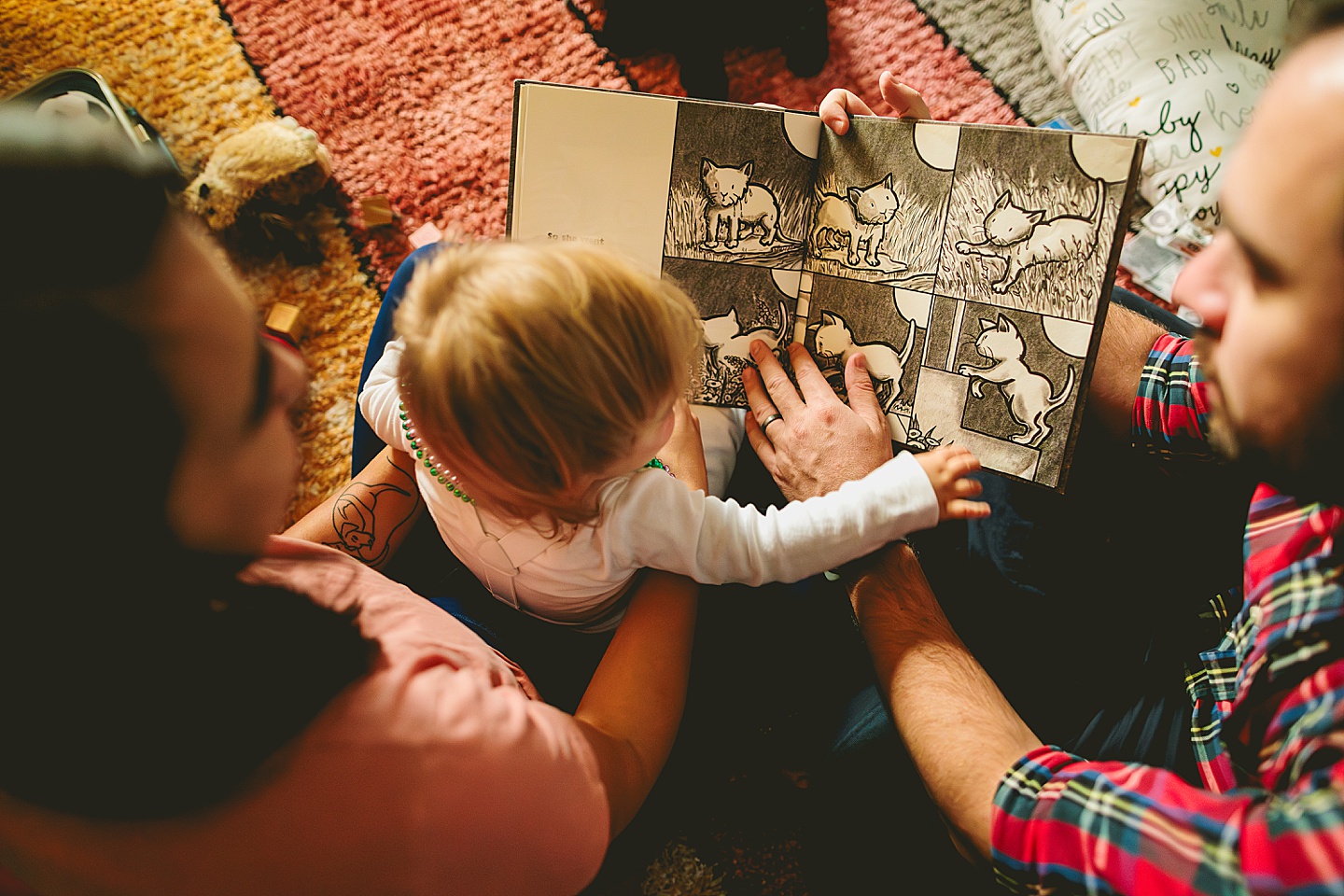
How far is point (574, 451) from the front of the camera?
0.58 meters

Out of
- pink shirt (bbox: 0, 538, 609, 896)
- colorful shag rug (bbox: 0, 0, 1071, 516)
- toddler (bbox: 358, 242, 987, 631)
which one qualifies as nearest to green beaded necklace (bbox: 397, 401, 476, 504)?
toddler (bbox: 358, 242, 987, 631)

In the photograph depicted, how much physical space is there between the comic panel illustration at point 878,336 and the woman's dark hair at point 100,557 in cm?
62

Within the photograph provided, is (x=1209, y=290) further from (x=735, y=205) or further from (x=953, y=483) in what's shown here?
(x=735, y=205)

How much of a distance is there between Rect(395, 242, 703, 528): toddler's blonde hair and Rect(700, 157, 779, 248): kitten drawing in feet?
0.67

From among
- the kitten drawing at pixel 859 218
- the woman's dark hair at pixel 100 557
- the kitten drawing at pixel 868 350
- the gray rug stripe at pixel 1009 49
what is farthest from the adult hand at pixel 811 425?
the gray rug stripe at pixel 1009 49

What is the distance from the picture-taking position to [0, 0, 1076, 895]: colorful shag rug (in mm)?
1304

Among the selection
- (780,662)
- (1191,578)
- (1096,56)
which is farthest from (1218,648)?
(1096,56)

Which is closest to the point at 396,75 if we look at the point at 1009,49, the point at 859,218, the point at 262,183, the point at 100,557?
the point at 262,183

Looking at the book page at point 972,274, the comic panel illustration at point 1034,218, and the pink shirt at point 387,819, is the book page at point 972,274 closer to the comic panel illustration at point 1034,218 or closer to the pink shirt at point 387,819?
the comic panel illustration at point 1034,218

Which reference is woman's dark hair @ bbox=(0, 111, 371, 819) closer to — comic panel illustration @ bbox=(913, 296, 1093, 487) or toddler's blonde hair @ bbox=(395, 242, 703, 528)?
toddler's blonde hair @ bbox=(395, 242, 703, 528)

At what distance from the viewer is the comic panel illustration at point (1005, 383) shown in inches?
27.0

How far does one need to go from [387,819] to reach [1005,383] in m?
0.67

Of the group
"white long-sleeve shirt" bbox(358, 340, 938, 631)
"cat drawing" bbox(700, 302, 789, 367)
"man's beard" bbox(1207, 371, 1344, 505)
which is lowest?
"white long-sleeve shirt" bbox(358, 340, 938, 631)

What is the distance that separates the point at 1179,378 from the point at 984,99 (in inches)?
32.2
